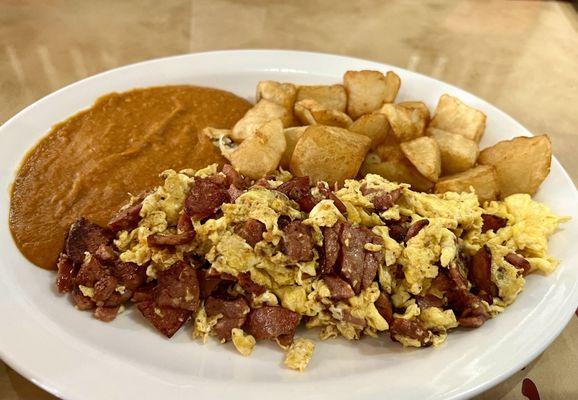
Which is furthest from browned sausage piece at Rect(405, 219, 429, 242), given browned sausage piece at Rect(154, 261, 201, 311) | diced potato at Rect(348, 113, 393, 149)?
browned sausage piece at Rect(154, 261, 201, 311)

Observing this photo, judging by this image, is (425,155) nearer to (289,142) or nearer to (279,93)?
(289,142)

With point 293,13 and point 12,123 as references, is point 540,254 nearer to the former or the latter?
point 12,123

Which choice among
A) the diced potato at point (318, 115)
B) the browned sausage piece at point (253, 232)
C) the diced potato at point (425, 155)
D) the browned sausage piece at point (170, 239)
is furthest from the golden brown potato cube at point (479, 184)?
the browned sausage piece at point (170, 239)

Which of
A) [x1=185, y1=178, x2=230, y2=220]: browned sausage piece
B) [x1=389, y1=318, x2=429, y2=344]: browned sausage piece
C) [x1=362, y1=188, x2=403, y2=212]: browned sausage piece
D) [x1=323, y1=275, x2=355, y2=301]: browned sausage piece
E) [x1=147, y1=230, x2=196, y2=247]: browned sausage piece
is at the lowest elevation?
[x1=389, y1=318, x2=429, y2=344]: browned sausage piece

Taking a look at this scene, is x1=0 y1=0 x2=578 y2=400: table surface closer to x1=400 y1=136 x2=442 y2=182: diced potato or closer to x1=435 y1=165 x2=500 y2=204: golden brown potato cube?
x1=435 y1=165 x2=500 y2=204: golden brown potato cube

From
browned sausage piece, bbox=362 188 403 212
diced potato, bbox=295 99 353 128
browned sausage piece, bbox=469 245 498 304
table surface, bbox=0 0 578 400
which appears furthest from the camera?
table surface, bbox=0 0 578 400

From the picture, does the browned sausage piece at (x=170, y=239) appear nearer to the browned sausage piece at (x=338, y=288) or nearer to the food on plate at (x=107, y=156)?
the food on plate at (x=107, y=156)

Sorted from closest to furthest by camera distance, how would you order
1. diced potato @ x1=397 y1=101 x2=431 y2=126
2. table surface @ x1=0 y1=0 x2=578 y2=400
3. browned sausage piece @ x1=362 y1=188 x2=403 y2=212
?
browned sausage piece @ x1=362 y1=188 x2=403 y2=212, diced potato @ x1=397 y1=101 x2=431 y2=126, table surface @ x1=0 y1=0 x2=578 y2=400
